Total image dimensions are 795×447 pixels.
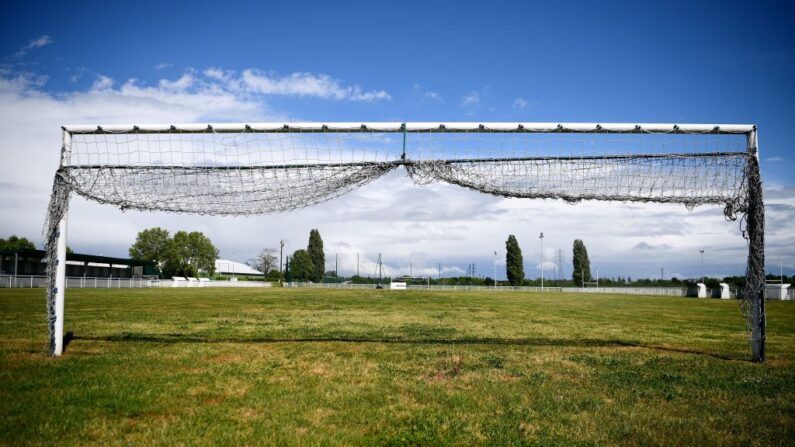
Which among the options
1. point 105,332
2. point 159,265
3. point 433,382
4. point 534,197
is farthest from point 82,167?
point 159,265

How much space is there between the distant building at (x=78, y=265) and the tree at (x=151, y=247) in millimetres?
4384

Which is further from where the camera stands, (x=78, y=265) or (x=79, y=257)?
(x=78, y=265)

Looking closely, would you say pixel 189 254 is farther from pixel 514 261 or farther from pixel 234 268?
pixel 514 261

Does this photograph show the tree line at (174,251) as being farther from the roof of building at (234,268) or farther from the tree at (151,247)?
the roof of building at (234,268)

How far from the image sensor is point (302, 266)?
10075 cm

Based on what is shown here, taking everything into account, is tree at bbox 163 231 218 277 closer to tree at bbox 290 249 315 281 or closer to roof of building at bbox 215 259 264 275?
tree at bbox 290 249 315 281

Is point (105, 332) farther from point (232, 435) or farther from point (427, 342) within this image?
point (232, 435)

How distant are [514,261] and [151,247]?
6774cm

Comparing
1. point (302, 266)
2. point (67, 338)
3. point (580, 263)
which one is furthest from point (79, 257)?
point (580, 263)

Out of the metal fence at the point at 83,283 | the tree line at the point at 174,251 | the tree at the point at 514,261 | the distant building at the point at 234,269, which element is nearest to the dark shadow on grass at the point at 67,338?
the metal fence at the point at 83,283

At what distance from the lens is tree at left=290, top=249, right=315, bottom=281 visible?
3875 inches

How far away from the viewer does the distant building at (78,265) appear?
205 ft

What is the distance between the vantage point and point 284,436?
219 inches

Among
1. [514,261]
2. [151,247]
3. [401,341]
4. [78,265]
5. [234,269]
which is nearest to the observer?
[401,341]
